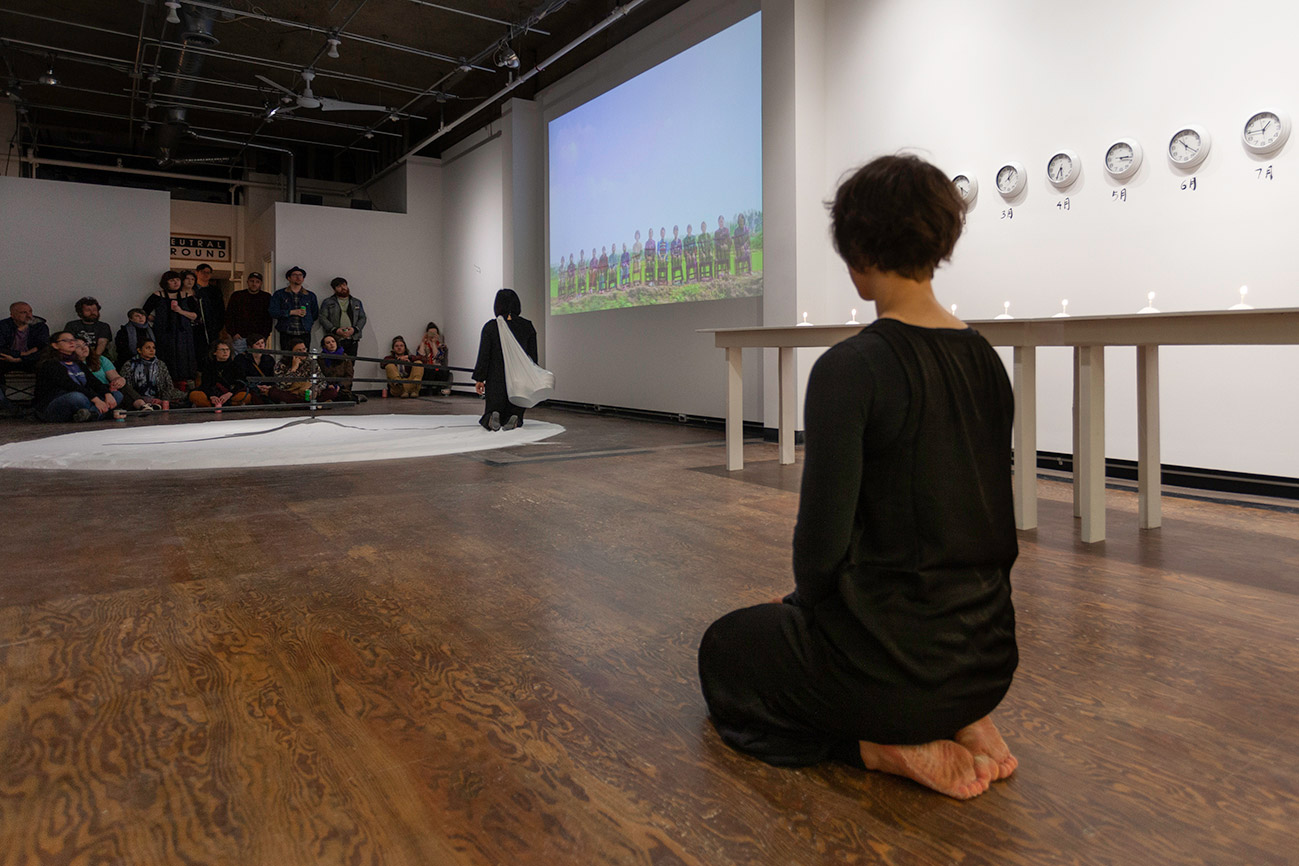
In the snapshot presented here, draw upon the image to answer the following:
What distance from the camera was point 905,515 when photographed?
1.16m

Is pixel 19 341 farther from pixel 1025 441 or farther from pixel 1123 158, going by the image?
pixel 1123 158

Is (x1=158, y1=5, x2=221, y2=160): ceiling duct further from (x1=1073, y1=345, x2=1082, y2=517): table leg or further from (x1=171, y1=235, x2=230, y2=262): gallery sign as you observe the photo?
(x1=1073, y1=345, x2=1082, y2=517): table leg

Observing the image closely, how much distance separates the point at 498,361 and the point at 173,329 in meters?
5.44

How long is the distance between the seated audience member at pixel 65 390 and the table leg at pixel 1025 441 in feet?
24.7

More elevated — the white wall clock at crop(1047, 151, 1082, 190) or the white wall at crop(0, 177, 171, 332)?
the white wall at crop(0, 177, 171, 332)

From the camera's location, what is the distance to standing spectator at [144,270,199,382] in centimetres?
983

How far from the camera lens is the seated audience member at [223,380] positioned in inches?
366

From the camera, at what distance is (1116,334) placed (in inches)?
108

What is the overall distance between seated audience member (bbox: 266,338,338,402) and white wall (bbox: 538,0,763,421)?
2737 millimetres

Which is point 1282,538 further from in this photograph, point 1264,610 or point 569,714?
point 569,714

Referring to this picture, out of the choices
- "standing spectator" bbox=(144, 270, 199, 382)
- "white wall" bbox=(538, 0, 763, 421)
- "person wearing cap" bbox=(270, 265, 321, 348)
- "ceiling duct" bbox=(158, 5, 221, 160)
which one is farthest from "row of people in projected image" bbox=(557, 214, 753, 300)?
"standing spectator" bbox=(144, 270, 199, 382)

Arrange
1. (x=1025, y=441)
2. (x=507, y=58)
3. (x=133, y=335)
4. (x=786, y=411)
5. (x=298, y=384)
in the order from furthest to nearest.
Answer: (x=298, y=384) < (x=133, y=335) < (x=507, y=58) < (x=786, y=411) < (x=1025, y=441)

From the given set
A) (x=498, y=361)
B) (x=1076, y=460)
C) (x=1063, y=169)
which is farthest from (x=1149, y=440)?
(x=498, y=361)

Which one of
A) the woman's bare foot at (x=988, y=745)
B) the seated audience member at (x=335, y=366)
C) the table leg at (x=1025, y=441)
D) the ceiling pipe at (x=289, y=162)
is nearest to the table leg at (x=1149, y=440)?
the table leg at (x=1025, y=441)
